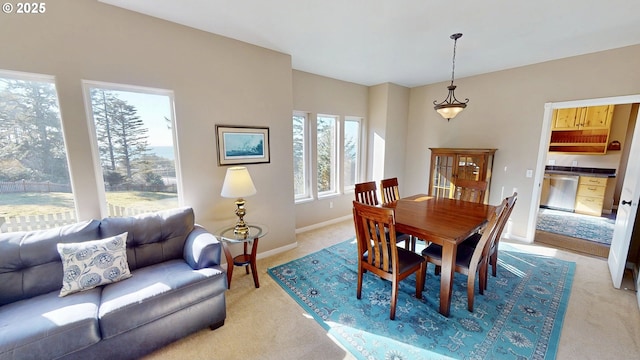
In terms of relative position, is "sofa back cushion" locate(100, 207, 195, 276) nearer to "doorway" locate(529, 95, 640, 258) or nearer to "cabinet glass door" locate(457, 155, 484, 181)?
"cabinet glass door" locate(457, 155, 484, 181)

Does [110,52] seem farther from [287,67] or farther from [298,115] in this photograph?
[298,115]

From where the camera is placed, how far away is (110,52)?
211 centimetres

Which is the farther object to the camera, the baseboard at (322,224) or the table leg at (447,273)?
the baseboard at (322,224)

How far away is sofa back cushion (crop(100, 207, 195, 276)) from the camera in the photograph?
208 centimetres

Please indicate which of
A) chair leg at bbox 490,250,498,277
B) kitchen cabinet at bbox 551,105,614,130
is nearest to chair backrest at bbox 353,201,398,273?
chair leg at bbox 490,250,498,277

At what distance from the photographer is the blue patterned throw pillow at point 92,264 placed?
5.76 feet

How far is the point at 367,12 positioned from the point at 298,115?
80.3 inches

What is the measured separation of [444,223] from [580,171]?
5.44m

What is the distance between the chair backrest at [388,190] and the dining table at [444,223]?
23cm

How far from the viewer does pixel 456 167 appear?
3.97 metres

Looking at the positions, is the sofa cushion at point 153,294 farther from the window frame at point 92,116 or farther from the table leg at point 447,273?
the table leg at point 447,273

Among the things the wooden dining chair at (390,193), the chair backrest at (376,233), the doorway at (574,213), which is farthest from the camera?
the doorway at (574,213)

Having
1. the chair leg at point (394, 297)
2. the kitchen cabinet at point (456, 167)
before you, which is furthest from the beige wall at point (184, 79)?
the kitchen cabinet at point (456, 167)

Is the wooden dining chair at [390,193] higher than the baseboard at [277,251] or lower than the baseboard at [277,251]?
higher
